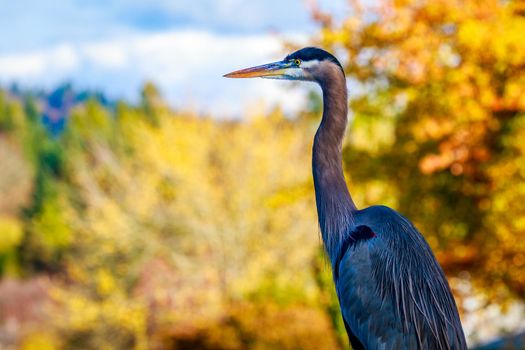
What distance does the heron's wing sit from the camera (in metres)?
4.35

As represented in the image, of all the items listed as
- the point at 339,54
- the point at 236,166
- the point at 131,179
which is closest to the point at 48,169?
the point at 131,179

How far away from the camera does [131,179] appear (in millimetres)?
27266

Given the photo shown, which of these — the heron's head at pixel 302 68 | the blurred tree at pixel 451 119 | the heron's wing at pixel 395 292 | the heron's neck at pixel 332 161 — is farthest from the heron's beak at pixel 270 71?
the blurred tree at pixel 451 119

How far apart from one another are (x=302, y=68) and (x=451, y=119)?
680 centimetres

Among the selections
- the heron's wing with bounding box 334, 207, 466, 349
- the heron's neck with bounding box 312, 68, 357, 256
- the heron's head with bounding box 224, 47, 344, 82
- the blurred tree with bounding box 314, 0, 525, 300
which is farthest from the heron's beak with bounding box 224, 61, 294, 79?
the blurred tree with bounding box 314, 0, 525, 300

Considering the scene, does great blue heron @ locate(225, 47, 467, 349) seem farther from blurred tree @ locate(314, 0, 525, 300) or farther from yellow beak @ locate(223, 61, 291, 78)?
blurred tree @ locate(314, 0, 525, 300)

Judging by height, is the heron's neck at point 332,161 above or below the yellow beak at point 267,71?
below

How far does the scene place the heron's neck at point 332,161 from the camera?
484cm

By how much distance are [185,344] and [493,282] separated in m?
6.60

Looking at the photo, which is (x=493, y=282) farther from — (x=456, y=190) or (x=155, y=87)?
(x=155, y=87)

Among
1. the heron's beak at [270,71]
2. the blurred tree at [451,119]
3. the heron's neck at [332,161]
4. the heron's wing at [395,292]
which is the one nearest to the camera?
the heron's wing at [395,292]

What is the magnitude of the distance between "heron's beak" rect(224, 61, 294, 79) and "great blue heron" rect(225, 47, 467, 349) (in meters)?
0.08

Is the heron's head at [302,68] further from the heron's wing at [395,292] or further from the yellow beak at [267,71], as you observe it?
the heron's wing at [395,292]

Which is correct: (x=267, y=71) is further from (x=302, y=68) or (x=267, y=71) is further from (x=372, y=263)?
(x=372, y=263)
